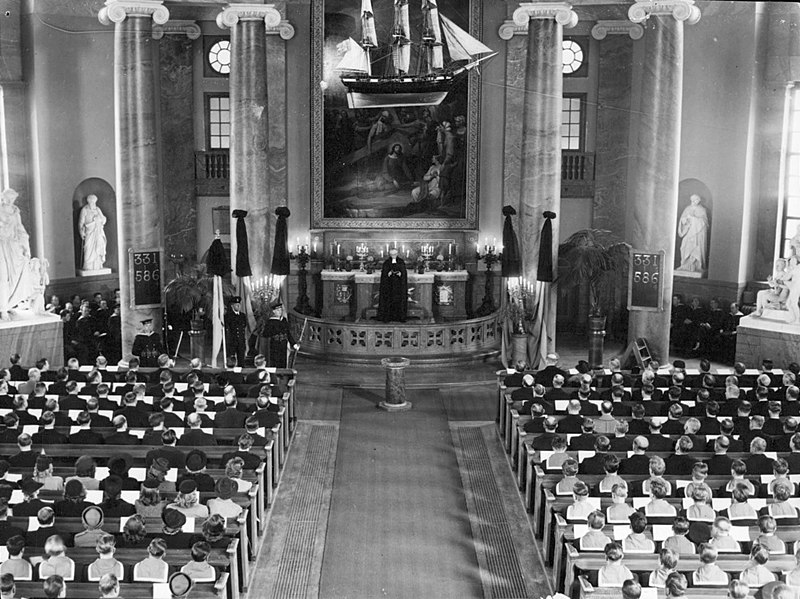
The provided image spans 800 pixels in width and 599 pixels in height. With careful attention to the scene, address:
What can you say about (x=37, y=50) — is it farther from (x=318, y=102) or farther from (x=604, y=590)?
(x=604, y=590)

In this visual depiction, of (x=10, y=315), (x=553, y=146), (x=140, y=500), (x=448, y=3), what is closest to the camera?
(x=140, y=500)

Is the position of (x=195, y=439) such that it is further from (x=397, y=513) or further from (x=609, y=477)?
(x=609, y=477)

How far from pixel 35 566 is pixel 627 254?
17.9m

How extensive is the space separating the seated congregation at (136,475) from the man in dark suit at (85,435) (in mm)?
20

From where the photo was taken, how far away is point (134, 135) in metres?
21.1

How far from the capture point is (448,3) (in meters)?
26.5

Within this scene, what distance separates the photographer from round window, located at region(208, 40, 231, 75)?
89.8 feet

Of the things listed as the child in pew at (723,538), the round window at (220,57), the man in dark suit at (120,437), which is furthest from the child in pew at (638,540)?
the round window at (220,57)

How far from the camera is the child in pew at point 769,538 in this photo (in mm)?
10223

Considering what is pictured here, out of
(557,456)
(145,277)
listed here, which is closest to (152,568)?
(557,456)

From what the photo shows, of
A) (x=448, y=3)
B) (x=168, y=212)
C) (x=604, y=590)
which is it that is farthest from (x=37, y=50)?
(x=604, y=590)

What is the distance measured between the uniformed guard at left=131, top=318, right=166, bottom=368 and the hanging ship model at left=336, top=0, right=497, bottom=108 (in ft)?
23.3

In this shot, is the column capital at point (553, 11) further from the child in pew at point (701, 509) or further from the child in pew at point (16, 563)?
the child in pew at point (16, 563)

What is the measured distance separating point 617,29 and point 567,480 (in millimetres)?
17578
